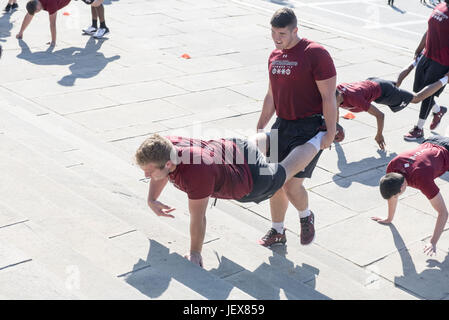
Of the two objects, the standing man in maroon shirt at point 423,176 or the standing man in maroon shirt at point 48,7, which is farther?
the standing man in maroon shirt at point 48,7

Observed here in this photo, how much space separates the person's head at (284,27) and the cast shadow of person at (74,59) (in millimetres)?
5311

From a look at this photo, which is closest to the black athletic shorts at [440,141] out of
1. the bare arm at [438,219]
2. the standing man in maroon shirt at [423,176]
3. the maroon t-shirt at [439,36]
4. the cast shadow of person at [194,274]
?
the standing man in maroon shirt at [423,176]

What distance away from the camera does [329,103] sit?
5605 millimetres

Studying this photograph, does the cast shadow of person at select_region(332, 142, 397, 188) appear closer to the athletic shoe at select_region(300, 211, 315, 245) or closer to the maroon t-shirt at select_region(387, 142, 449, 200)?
the maroon t-shirt at select_region(387, 142, 449, 200)

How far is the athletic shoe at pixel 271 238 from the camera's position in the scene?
6160 mm

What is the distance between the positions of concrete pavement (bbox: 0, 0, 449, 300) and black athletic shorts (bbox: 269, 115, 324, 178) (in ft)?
2.68

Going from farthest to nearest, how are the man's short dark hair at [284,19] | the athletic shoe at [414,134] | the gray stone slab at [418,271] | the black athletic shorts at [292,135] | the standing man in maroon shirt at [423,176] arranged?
the athletic shoe at [414,134]
the standing man in maroon shirt at [423,176]
the black athletic shorts at [292,135]
the gray stone slab at [418,271]
the man's short dark hair at [284,19]

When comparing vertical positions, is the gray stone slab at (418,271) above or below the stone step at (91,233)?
below

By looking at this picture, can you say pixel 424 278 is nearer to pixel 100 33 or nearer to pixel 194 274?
pixel 194 274

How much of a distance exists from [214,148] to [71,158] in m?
2.62

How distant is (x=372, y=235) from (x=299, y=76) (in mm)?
1853

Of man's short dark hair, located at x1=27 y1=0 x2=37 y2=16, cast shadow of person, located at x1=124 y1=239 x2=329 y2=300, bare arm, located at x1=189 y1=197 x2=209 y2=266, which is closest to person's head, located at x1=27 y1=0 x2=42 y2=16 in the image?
man's short dark hair, located at x1=27 y1=0 x2=37 y2=16

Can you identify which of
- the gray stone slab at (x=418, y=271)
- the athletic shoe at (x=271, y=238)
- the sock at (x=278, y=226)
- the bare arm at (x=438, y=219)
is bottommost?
the gray stone slab at (x=418, y=271)

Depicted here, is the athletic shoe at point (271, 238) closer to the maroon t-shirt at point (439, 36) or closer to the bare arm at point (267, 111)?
the bare arm at point (267, 111)
